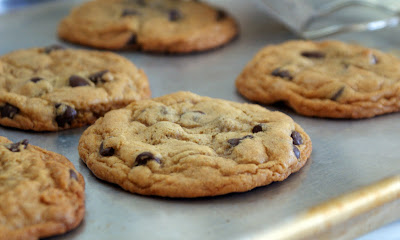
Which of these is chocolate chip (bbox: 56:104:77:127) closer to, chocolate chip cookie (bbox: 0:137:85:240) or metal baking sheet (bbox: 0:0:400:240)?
metal baking sheet (bbox: 0:0:400:240)

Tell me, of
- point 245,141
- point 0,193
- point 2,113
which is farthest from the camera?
point 2,113

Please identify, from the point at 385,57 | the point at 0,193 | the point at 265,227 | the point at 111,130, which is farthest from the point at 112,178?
the point at 385,57

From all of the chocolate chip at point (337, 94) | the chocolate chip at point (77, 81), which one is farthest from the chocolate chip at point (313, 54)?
the chocolate chip at point (77, 81)

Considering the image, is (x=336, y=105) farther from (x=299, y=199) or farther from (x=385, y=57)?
(x=299, y=199)

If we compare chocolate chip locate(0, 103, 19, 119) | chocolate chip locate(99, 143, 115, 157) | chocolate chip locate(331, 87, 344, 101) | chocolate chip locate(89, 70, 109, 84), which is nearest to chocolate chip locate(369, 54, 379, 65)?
chocolate chip locate(331, 87, 344, 101)

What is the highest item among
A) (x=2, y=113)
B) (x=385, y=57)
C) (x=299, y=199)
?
(x=385, y=57)

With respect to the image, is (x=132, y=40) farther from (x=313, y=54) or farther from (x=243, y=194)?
(x=243, y=194)
